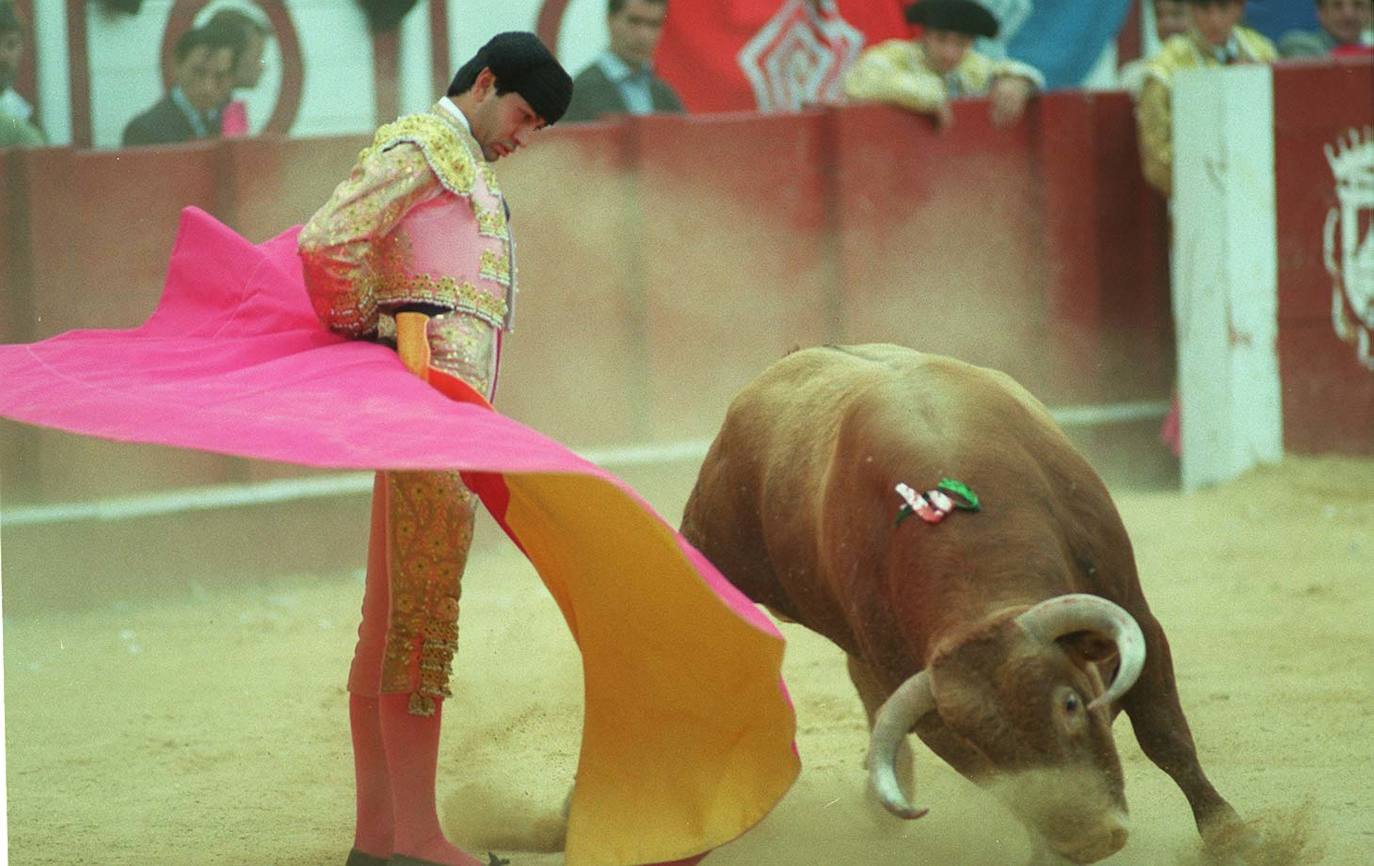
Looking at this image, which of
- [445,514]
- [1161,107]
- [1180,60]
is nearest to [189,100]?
[1161,107]

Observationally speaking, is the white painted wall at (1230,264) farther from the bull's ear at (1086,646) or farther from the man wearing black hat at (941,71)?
the bull's ear at (1086,646)

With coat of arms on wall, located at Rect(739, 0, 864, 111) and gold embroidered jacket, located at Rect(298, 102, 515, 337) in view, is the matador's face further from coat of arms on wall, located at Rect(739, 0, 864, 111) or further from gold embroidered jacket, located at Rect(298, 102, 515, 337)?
coat of arms on wall, located at Rect(739, 0, 864, 111)

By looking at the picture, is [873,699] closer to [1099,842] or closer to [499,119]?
[1099,842]

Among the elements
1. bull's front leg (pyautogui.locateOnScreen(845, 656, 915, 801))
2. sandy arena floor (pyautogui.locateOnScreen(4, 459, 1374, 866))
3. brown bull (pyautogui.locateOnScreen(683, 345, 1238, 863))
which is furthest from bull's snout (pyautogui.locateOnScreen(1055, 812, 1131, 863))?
bull's front leg (pyautogui.locateOnScreen(845, 656, 915, 801))

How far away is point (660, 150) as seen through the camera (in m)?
6.79

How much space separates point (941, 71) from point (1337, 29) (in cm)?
212

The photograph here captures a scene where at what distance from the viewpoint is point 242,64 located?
6625mm

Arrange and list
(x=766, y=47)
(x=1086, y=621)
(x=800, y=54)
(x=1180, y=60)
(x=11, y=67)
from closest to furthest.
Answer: (x=1086, y=621) → (x=11, y=67) → (x=1180, y=60) → (x=766, y=47) → (x=800, y=54)

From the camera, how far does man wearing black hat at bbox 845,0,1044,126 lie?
7.15m

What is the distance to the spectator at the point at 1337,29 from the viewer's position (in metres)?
8.38

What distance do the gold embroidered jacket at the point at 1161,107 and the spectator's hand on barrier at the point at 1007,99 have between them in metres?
0.47

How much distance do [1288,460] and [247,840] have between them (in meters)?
4.77

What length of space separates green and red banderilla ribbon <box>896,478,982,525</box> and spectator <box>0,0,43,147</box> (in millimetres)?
3826

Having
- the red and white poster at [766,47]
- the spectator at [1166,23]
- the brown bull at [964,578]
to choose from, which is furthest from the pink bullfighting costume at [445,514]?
the spectator at [1166,23]
